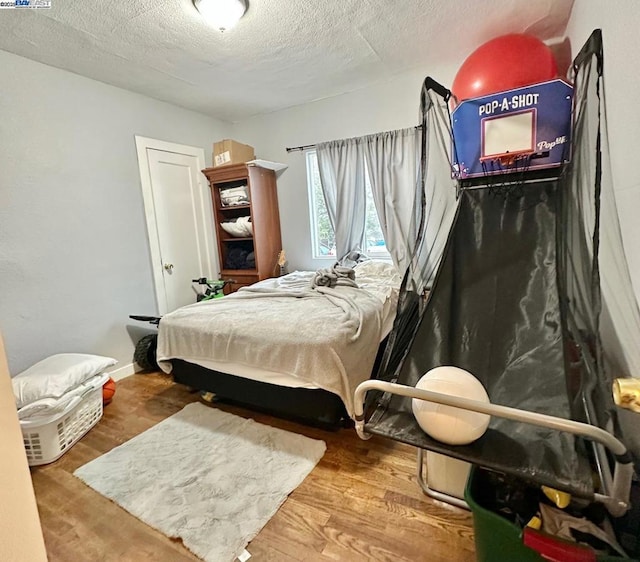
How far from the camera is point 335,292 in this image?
2430mm

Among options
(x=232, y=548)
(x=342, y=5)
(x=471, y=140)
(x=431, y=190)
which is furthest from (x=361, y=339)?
(x=342, y=5)

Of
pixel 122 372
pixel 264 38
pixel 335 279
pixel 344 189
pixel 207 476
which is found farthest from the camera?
pixel 344 189

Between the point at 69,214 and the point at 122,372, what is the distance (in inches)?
56.2

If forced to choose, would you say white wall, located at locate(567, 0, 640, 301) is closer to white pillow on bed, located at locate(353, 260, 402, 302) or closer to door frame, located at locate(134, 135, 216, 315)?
white pillow on bed, located at locate(353, 260, 402, 302)

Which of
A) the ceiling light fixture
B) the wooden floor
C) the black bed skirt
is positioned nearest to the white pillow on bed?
the black bed skirt

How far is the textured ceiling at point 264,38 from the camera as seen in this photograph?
1967 mm

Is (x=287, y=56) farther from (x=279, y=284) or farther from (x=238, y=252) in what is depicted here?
(x=238, y=252)

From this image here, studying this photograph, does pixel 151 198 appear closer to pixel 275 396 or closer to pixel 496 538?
pixel 275 396

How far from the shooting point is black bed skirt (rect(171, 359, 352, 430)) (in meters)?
1.82

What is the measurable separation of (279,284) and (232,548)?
79.9 inches

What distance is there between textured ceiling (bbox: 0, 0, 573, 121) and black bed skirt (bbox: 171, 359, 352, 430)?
2227mm

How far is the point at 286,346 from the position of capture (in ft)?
6.05

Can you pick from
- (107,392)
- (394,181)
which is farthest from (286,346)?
(394,181)

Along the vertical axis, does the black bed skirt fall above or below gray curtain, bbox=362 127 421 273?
below
